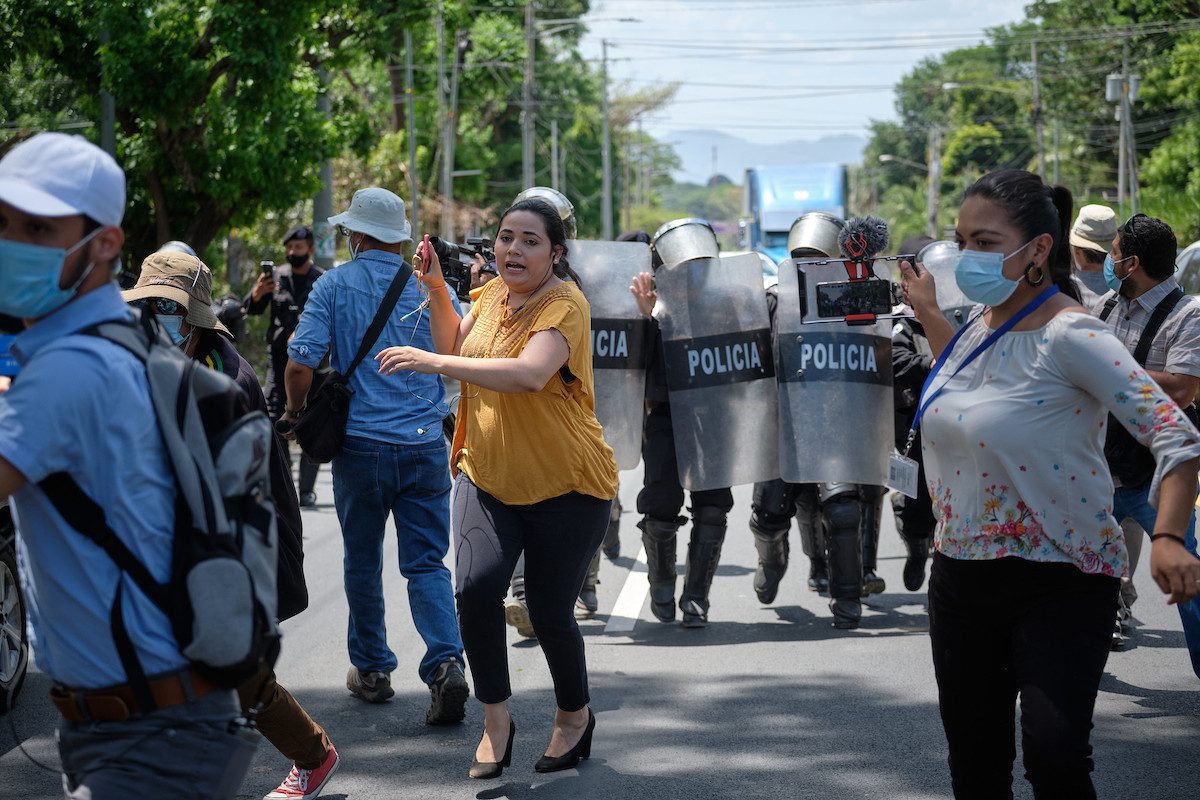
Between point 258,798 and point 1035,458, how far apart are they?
268 cm

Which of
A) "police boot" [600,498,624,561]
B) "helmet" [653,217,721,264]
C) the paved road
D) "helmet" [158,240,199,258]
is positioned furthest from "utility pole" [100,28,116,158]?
"helmet" [653,217,721,264]

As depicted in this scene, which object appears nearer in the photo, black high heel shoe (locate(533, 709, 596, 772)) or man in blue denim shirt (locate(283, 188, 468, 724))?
black high heel shoe (locate(533, 709, 596, 772))

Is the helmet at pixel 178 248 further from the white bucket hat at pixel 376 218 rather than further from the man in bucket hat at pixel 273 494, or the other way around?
the man in bucket hat at pixel 273 494

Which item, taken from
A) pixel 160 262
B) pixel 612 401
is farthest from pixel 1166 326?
pixel 160 262

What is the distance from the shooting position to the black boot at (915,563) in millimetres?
7414

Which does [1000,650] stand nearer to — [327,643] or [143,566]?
[143,566]

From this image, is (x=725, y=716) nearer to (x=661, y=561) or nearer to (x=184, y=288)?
(x=661, y=561)

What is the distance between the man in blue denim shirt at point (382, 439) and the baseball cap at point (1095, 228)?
333 centimetres

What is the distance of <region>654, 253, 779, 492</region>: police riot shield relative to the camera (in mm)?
6902

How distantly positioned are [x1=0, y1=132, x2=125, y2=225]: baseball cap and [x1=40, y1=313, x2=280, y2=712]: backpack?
0.69 feet

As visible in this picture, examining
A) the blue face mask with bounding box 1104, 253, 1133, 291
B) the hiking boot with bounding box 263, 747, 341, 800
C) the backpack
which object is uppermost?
the blue face mask with bounding box 1104, 253, 1133, 291

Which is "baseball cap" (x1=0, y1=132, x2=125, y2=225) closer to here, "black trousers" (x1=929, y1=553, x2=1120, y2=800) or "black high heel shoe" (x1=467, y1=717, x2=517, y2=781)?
"black trousers" (x1=929, y1=553, x2=1120, y2=800)

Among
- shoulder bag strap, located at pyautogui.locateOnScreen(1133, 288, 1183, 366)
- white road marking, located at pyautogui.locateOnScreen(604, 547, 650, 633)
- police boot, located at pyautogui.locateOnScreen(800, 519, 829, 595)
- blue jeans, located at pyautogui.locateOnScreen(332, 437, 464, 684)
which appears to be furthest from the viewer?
police boot, located at pyautogui.locateOnScreen(800, 519, 829, 595)

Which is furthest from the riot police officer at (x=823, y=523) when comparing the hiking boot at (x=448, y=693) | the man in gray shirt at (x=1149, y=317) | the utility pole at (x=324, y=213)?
the utility pole at (x=324, y=213)
